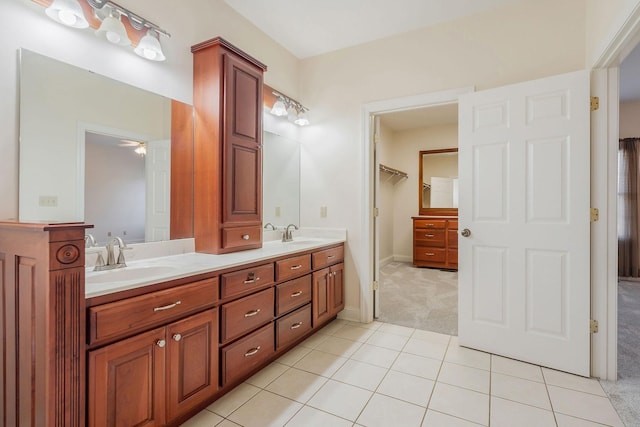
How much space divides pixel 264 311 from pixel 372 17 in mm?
2515

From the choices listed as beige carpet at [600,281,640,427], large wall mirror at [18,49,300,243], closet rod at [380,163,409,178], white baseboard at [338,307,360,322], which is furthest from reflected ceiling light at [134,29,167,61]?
closet rod at [380,163,409,178]

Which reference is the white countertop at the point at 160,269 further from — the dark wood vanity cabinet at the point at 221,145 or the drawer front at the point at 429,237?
the drawer front at the point at 429,237

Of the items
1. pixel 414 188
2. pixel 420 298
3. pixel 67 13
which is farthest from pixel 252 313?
pixel 414 188

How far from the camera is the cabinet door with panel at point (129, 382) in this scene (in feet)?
3.89

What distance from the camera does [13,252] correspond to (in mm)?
1205

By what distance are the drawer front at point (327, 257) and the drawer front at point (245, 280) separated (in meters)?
0.61

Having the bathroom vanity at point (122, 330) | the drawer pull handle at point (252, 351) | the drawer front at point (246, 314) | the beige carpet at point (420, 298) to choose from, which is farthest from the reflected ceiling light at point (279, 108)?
the beige carpet at point (420, 298)

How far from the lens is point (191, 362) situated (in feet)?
5.11

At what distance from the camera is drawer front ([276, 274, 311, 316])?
2201 mm

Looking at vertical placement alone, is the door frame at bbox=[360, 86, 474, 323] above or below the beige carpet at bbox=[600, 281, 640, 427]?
above

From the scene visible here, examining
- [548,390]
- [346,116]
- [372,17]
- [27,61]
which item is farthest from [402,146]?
[27,61]

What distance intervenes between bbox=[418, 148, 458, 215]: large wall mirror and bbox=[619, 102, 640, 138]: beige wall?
2.43 metres

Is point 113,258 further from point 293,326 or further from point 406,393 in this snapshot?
point 406,393

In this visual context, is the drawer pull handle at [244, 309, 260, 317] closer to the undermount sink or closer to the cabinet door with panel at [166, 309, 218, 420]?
the cabinet door with panel at [166, 309, 218, 420]
